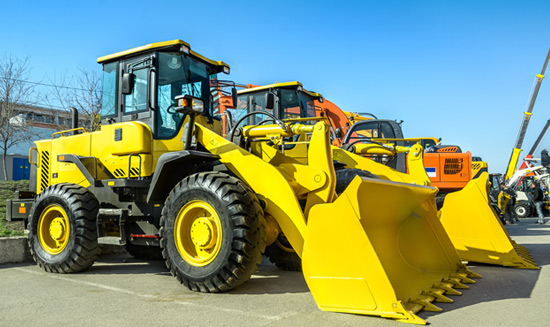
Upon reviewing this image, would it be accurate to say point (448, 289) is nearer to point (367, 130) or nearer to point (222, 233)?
point (222, 233)

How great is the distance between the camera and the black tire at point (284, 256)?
6176 mm

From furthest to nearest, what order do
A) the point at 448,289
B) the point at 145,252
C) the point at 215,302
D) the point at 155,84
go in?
1. the point at 145,252
2. the point at 155,84
3. the point at 448,289
4. the point at 215,302

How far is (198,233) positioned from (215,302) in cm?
83

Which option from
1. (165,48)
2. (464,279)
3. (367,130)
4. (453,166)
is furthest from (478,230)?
(165,48)

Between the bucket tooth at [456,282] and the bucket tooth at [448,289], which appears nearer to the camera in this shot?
the bucket tooth at [448,289]

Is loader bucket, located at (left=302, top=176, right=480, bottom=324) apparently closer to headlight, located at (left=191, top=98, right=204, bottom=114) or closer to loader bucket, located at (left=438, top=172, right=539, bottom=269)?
loader bucket, located at (left=438, top=172, right=539, bottom=269)

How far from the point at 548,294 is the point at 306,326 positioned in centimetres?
279

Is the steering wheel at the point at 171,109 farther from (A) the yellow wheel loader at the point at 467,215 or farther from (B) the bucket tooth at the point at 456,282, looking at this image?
(B) the bucket tooth at the point at 456,282

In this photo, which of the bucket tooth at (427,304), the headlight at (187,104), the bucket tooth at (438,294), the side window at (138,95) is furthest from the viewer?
the side window at (138,95)

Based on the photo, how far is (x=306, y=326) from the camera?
3418 millimetres

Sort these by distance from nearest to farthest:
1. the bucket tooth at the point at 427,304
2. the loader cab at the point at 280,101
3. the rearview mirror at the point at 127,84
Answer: the bucket tooth at the point at 427,304, the rearview mirror at the point at 127,84, the loader cab at the point at 280,101

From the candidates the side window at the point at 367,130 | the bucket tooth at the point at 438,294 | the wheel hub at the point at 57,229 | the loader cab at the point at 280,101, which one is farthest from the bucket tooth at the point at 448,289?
the side window at the point at 367,130

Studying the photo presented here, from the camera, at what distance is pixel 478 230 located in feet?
21.1

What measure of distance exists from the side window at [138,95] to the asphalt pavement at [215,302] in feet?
7.65
